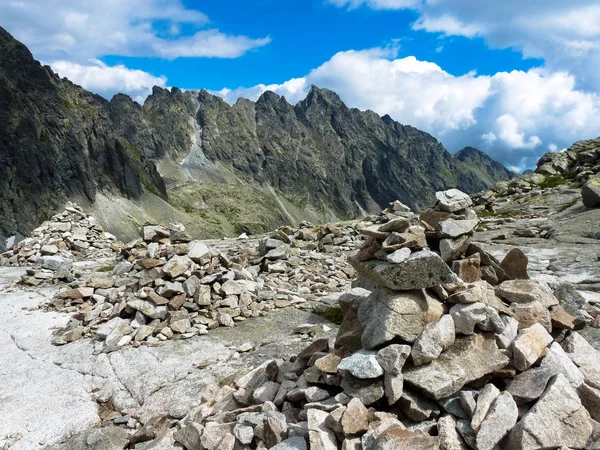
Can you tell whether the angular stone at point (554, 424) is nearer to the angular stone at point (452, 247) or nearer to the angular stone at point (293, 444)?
the angular stone at point (293, 444)

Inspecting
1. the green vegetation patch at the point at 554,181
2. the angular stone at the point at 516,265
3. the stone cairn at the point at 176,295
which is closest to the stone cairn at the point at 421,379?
the angular stone at the point at 516,265

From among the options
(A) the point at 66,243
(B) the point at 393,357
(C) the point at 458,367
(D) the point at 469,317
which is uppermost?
(A) the point at 66,243

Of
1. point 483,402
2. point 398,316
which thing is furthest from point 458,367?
point 398,316

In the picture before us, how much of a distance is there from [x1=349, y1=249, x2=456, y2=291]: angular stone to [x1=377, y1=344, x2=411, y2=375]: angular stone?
4.94 ft

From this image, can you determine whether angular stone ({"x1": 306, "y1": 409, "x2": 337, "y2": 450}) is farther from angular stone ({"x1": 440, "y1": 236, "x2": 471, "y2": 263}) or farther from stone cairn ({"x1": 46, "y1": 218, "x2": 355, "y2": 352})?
stone cairn ({"x1": 46, "y1": 218, "x2": 355, "y2": 352})

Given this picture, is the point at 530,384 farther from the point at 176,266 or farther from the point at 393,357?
the point at 176,266

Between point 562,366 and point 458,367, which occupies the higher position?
point 458,367

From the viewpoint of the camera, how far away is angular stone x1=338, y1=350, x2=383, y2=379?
698 cm

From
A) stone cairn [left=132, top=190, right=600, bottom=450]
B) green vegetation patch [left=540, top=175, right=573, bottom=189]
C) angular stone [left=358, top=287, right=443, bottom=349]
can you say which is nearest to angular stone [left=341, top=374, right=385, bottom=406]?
stone cairn [left=132, top=190, right=600, bottom=450]

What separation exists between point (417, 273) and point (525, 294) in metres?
2.88

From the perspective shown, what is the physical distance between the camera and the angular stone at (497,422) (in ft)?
19.4

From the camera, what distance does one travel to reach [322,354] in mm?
8766

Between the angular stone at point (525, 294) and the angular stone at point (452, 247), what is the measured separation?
1285 millimetres

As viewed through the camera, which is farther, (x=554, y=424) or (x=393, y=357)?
(x=393, y=357)
